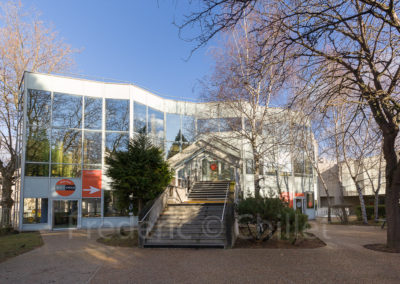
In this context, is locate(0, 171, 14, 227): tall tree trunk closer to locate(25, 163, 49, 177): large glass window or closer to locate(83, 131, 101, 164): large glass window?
locate(25, 163, 49, 177): large glass window

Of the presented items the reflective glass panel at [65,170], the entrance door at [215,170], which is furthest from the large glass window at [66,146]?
the entrance door at [215,170]

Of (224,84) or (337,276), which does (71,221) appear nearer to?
(224,84)

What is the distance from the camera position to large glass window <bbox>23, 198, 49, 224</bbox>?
19.7 meters

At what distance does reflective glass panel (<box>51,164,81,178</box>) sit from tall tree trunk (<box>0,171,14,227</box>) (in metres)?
3.88

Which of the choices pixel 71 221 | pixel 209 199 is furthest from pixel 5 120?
pixel 209 199

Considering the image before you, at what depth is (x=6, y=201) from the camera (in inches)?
862

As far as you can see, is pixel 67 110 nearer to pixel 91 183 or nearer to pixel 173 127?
pixel 91 183

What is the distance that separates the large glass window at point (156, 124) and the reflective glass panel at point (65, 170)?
556cm

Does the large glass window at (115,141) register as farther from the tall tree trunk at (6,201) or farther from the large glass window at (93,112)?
the tall tree trunk at (6,201)

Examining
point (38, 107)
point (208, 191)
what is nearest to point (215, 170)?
point (208, 191)

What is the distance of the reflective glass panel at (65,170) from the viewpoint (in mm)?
20688

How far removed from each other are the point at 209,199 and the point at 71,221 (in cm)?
896

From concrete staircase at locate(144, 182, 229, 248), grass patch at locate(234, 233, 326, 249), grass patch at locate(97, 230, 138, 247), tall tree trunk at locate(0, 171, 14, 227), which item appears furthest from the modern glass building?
grass patch at locate(234, 233, 326, 249)

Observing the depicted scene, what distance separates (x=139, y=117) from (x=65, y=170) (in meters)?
5.96
